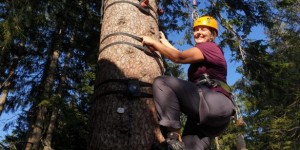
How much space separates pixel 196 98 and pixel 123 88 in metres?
0.70

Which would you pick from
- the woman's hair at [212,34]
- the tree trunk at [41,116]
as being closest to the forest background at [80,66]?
the tree trunk at [41,116]

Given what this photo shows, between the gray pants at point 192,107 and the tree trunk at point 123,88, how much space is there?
7.0 inches

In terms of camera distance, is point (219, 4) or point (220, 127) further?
point (219, 4)

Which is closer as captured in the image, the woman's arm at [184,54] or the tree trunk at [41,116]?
the woman's arm at [184,54]

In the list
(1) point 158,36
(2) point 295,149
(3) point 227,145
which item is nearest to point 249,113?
(3) point 227,145

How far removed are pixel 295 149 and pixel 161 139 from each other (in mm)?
14084

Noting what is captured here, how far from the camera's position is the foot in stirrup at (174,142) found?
105 inches

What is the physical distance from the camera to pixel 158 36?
3.88 metres

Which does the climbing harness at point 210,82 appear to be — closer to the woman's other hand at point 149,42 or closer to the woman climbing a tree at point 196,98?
the woman climbing a tree at point 196,98

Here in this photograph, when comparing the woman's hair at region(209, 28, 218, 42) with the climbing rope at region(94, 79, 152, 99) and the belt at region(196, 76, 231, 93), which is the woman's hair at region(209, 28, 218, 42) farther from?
the climbing rope at region(94, 79, 152, 99)

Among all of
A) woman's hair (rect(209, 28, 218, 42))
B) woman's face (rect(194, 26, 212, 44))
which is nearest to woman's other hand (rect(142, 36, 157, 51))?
woman's face (rect(194, 26, 212, 44))

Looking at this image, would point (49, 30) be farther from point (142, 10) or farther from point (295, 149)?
point (295, 149)

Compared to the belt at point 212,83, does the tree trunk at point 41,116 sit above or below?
above

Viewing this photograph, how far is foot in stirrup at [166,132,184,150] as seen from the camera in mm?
2678
